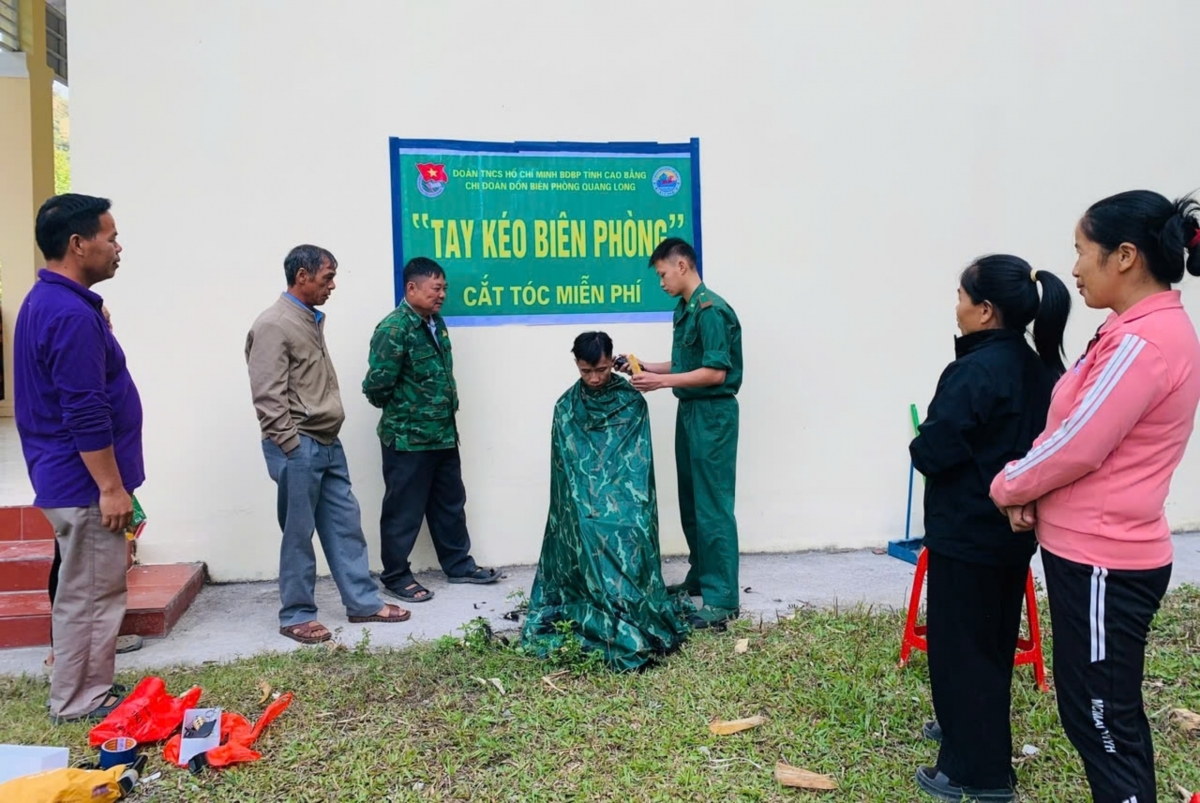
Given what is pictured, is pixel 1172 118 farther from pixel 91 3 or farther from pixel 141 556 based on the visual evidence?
pixel 141 556

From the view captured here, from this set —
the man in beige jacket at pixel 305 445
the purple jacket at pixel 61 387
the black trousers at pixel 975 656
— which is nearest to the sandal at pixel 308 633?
the man in beige jacket at pixel 305 445

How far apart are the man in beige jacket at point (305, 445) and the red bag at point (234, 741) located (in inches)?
32.1

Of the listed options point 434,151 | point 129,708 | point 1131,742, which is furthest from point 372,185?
point 1131,742

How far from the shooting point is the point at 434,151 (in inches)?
182

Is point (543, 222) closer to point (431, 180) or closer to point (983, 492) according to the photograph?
point (431, 180)

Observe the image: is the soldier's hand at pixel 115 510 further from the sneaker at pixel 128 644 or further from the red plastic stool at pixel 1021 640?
the red plastic stool at pixel 1021 640

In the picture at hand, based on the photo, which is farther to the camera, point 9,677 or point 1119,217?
point 9,677

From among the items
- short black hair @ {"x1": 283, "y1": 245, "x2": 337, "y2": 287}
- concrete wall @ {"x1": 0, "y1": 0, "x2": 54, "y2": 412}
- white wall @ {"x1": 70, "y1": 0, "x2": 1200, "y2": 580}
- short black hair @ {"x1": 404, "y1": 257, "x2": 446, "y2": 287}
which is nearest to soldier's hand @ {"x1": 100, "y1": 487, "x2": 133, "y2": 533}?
short black hair @ {"x1": 283, "y1": 245, "x2": 337, "y2": 287}

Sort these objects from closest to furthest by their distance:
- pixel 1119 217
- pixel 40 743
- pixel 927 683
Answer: pixel 1119 217
pixel 40 743
pixel 927 683

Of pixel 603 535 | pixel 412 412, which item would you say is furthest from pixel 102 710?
pixel 603 535

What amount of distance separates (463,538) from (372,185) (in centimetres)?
191

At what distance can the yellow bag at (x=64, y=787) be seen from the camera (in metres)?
2.34

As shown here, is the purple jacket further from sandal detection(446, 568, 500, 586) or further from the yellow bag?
sandal detection(446, 568, 500, 586)

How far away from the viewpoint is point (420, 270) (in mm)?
4266
